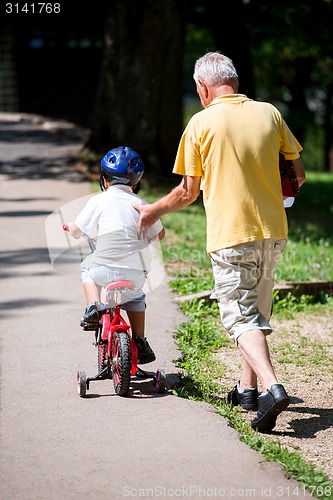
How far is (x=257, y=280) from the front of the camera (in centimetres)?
480

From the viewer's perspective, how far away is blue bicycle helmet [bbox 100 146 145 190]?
16.6ft

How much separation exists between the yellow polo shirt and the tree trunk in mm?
8935

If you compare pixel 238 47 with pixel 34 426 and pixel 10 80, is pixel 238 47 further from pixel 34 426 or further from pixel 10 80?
pixel 34 426

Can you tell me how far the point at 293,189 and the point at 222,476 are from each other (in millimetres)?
1800

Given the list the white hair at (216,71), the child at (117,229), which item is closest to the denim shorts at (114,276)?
the child at (117,229)

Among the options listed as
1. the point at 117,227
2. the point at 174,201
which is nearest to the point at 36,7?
the point at 117,227

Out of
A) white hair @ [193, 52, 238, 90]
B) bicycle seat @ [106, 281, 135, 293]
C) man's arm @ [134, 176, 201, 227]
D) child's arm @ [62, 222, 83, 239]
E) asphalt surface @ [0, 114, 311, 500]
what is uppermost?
white hair @ [193, 52, 238, 90]

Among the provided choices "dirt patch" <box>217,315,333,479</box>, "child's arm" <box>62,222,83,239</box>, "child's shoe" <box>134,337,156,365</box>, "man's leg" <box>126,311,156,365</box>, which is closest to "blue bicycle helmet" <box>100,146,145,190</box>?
"child's arm" <box>62,222,83,239</box>

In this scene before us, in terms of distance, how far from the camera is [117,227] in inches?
197

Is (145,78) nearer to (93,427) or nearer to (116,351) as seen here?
(116,351)

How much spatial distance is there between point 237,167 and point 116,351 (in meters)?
1.34

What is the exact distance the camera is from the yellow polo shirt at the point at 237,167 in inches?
181

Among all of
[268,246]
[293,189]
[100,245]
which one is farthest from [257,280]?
[100,245]

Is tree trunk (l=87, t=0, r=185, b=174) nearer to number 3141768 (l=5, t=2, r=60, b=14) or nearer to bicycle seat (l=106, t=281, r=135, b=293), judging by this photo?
number 3141768 (l=5, t=2, r=60, b=14)
